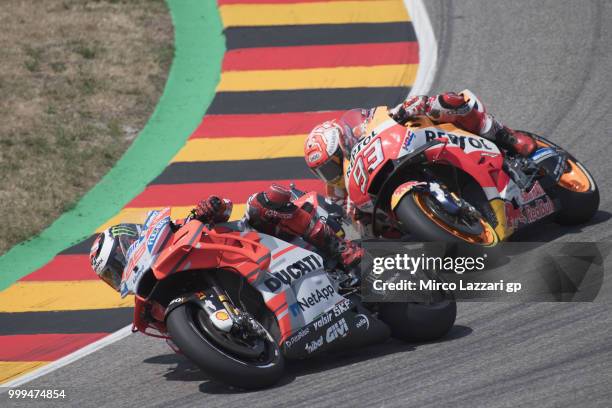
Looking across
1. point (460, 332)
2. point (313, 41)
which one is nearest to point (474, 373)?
point (460, 332)

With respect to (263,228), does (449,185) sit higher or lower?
lower

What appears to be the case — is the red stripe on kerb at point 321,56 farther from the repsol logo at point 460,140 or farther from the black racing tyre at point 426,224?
the black racing tyre at point 426,224

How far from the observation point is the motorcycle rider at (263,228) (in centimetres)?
773

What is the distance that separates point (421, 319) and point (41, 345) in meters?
3.48

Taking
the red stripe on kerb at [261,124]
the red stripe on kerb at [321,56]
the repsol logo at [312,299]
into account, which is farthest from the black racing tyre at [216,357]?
the red stripe on kerb at [321,56]

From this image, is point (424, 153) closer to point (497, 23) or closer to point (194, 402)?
point (194, 402)

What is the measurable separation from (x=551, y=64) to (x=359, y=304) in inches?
254

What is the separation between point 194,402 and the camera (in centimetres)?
727

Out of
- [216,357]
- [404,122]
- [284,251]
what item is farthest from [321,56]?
[216,357]

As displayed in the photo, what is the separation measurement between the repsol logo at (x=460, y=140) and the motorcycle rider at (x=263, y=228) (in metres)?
1.52

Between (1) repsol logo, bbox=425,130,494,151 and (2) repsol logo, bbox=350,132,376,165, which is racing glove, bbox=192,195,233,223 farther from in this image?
(1) repsol logo, bbox=425,130,494,151

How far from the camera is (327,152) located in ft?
31.2

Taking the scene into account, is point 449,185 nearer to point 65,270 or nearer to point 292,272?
point 292,272

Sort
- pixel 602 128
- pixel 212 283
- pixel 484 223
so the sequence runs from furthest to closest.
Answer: pixel 602 128, pixel 484 223, pixel 212 283
